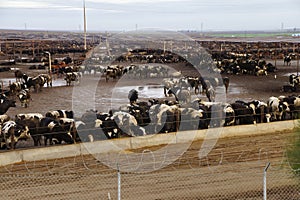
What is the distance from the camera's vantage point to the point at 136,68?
32.8 meters

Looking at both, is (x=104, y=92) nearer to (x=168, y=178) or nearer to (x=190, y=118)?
(x=190, y=118)

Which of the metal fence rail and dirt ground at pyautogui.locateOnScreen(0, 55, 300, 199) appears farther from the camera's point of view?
dirt ground at pyautogui.locateOnScreen(0, 55, 300, 199)

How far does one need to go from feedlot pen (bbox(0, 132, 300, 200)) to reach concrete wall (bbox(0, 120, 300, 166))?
0.76ft

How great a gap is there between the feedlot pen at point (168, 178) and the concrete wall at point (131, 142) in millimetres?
231

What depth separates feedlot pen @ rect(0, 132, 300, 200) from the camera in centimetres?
923

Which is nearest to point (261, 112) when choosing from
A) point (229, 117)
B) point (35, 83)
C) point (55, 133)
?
point (229, 117)

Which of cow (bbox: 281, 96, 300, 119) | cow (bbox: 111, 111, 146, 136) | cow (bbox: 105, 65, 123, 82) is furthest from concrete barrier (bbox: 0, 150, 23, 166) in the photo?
cow (bbox: 105, 65, 123, 82)

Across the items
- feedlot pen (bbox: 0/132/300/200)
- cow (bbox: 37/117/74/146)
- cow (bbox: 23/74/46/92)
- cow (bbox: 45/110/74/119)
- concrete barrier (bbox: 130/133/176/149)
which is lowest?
feedlot pen (bbox: 0/132/300/200)

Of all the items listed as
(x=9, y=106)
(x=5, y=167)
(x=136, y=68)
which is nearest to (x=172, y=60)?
(x=136, y=68)

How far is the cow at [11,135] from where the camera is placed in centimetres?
1302

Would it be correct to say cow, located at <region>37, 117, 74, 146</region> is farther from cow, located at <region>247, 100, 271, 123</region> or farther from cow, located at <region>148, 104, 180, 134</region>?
cow, located at <region>247, 100, 271, 123</region>

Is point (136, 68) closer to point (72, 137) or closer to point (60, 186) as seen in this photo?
point (72, 137)

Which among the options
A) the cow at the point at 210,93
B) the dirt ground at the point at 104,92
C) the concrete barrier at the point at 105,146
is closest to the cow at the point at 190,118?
the concrete barrier at the point at 105,146

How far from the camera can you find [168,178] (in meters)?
10.4
